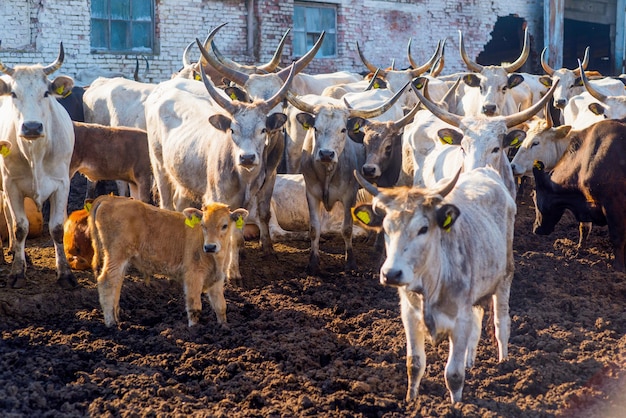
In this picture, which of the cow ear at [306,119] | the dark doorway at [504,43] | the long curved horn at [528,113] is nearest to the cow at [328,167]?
the cow ear at [306,119]

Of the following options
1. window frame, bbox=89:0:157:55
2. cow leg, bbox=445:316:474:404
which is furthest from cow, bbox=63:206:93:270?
window frame, bbox=89:0:157:55

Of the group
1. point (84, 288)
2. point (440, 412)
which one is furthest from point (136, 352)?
point (440, 412)

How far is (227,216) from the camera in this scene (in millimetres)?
6680

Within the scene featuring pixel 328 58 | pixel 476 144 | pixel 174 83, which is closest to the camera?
pixel 476 144

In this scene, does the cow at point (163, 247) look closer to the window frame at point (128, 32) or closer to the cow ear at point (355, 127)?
the cow ear at point (355, 127)

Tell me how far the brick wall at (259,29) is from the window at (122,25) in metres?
0.17

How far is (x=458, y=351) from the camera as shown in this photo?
4941 millimetres

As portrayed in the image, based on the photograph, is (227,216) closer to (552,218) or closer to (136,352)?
(136,352)

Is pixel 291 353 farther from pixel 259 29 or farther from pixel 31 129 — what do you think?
pixel 259 29

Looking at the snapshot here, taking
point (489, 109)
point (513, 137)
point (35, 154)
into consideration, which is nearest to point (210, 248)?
point (35, 154)

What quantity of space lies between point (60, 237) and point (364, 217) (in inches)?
152

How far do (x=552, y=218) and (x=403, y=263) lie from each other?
17.2ft

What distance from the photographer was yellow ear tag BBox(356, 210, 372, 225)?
16.6 feet

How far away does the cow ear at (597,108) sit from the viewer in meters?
11.1
